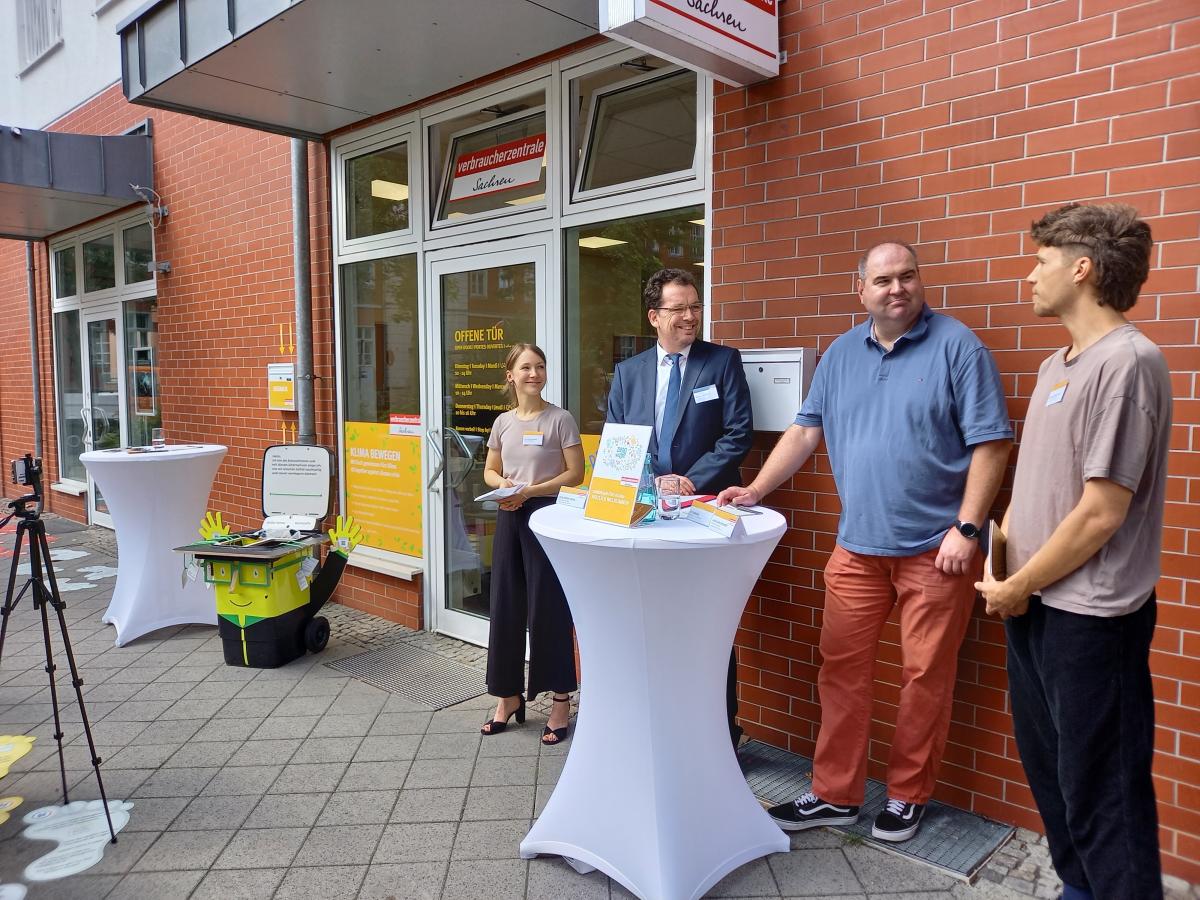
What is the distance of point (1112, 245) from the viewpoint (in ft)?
5.91

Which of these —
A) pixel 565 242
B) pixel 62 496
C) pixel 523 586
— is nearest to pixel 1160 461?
pixel 523 586

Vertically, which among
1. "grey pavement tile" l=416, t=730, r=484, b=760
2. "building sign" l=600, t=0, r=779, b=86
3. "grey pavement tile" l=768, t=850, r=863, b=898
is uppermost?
"building sign" l=600, t=0, r=779, b=86

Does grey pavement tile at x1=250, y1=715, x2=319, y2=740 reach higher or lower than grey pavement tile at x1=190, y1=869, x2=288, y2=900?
lower

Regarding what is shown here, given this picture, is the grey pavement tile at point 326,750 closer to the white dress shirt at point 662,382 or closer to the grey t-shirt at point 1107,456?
the white dress shirt at point 662,382

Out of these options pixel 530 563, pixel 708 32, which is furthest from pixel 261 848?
pixel 708 32

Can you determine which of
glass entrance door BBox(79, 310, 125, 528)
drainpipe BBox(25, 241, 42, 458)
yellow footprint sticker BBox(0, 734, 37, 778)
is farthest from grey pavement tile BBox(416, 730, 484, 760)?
drainpipe BBox(25, 241, 42, 458)

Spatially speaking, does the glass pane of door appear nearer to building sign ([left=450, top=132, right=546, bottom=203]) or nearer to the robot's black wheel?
building sign ([left=450, top=132, right=546, bottom=203])

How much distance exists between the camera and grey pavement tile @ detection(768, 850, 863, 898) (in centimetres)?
239

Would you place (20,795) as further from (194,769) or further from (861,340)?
(861,340)

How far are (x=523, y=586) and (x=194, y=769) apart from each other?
145 cm

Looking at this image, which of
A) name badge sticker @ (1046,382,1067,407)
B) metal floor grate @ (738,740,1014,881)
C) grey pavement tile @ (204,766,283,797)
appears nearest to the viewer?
name badge sticker @ (1046,382,1067,407)

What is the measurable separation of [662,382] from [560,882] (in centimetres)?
170

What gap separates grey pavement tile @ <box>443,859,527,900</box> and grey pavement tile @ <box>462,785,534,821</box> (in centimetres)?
28

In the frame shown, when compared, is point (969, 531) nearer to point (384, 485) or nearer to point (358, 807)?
point (358, 807)
